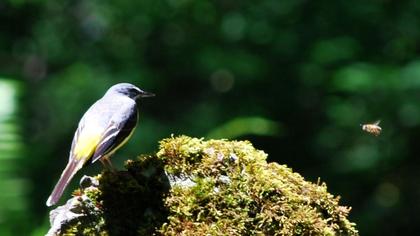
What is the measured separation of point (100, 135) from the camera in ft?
12.4

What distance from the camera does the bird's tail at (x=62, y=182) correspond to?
3.35 m

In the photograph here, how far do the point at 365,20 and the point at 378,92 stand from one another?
1.35 metres

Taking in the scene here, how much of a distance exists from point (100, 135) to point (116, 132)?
0.10m

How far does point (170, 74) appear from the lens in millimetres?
10828

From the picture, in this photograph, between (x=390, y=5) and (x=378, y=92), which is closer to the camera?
(x=378, y=92)

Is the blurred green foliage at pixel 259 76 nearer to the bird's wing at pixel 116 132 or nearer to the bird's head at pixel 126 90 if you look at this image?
the bird's head at pixel 126 90

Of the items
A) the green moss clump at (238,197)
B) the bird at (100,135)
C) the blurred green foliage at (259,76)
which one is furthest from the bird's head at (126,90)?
the blurred green foliage at (259,76)

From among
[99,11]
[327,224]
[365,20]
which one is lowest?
[327,224]

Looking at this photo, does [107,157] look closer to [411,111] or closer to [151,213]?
[151,213]

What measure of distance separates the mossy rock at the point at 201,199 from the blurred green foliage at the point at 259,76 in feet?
19.8

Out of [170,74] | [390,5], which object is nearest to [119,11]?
[170,74]

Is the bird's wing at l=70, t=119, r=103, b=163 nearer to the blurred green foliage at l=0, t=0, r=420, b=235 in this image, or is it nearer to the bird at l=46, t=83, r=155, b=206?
the bird at l=46, t=83, r=155, b=206

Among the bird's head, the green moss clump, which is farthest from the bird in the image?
the green moss clump

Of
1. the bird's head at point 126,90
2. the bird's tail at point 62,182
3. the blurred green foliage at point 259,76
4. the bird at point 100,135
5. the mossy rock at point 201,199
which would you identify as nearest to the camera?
the mossy rock at point 201,199
